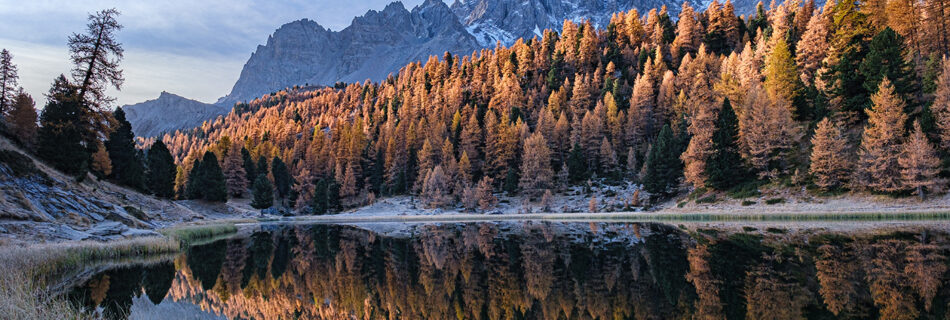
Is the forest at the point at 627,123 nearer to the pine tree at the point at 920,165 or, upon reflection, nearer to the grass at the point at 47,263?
the pine tree at the point at 920,165

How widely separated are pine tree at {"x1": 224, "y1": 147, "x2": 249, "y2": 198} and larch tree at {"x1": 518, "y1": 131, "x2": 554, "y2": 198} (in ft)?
194

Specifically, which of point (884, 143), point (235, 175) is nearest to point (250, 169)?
point (235, 175)

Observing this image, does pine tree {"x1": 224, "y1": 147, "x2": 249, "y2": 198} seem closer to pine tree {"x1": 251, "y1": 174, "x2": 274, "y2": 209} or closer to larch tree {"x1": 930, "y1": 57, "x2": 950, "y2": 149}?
pine tree {"x1": 251, "y1": 174, "x2": 274, "y2": 209}

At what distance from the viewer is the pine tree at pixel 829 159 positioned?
45000 millimetres

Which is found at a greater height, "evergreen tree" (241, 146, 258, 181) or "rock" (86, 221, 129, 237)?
"evergreen tree" (241, 146, 258, 181)

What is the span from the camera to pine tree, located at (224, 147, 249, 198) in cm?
9794

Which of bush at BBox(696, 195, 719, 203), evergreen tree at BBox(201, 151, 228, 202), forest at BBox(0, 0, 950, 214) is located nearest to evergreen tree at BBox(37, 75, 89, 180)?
forest at BBox(0, 0, 950, 214)

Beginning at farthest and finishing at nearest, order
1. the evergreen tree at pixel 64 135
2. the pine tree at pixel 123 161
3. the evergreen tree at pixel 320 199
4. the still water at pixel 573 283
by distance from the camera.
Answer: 1. the evergreen tree at pixel 320 199
2. the pine tree at pixel 123 161
3. the evergreen tree at pixel 64 135
4. the still water at pixel 573 283

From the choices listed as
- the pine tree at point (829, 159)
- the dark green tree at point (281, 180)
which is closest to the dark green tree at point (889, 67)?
the pine tree at point (829, 159)

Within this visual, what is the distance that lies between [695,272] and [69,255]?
84.0ft

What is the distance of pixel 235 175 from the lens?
99062mm

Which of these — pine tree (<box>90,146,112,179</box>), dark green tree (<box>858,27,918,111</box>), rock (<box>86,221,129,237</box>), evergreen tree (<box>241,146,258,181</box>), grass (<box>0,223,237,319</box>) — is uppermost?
dark green tree (<box>858,27,918,111</box>)

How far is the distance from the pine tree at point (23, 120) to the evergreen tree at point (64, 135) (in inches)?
149

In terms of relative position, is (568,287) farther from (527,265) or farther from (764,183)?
(764,183)
